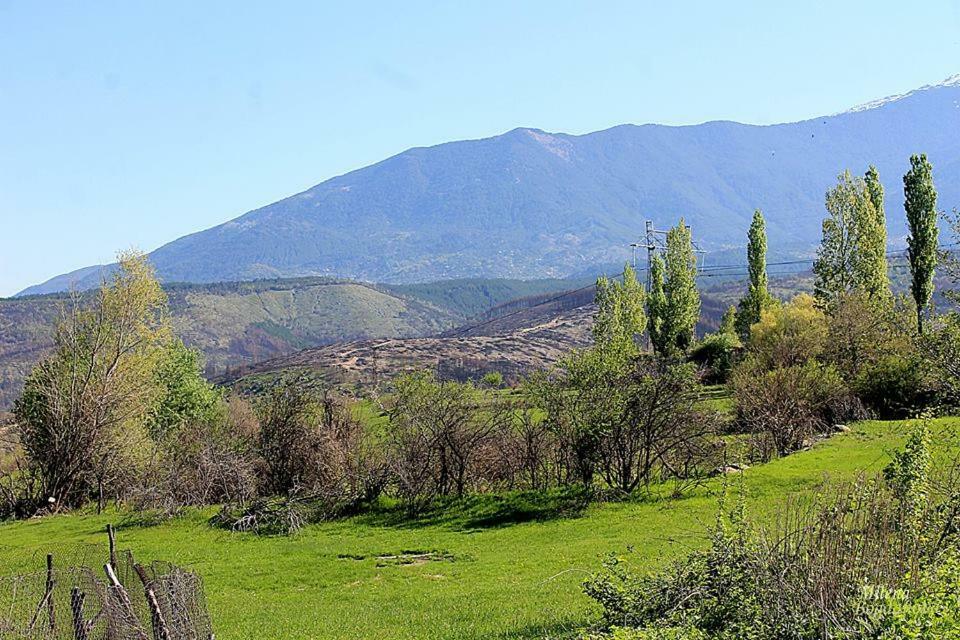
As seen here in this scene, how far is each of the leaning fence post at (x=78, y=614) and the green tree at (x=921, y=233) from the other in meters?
47.6

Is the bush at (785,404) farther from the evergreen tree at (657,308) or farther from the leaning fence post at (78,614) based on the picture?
the evergreen tree at (657,308)

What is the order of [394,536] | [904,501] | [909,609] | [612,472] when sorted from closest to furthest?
[909,609] → [904,501] → [394,536] → [612,472]

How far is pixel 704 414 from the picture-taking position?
93.6 ft

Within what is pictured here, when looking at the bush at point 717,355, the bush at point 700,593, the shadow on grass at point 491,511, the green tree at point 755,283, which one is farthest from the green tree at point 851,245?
the bush at point 700,593

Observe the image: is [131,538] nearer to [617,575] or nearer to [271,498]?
[271,498]

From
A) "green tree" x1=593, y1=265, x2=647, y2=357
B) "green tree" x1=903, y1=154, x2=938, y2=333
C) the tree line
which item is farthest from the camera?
"green tree" x1=593, y1=265, x2=647, y2=357

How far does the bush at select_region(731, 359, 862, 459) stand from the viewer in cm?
3003

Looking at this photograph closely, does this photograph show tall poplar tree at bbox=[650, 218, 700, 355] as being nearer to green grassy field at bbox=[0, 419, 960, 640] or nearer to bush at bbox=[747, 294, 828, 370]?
bush at bbox=[747, 294, 828, 370]

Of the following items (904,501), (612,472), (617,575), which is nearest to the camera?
(904,501)

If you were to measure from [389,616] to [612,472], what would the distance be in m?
13.6

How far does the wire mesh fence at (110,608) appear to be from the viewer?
10.1 meters

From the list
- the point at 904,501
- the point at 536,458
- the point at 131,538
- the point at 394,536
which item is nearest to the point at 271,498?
the point at 131,538

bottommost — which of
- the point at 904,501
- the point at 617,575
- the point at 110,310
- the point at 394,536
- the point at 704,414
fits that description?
the point at 394,536

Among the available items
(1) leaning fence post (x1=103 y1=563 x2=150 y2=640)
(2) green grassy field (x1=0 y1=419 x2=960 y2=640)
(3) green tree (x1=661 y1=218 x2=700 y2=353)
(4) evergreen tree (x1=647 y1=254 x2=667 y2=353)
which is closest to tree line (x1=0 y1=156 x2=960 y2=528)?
(2) green grassy field (x1=0 y1=419 x2=960 y2=640)
